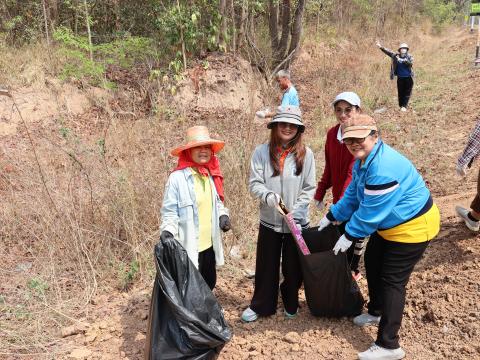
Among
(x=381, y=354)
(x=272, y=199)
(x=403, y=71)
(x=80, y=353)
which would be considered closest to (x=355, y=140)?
(x=272, y=199)

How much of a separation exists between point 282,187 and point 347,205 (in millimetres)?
451

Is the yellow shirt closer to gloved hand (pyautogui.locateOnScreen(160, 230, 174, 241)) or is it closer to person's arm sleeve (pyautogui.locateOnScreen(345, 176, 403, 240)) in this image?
gloved hand (pyautogui.locateOnScreen(160, 230, 174, 241))

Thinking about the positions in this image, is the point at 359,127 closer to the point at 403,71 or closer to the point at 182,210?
the point at 182,210

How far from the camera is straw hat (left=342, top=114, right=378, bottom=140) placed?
224 cm

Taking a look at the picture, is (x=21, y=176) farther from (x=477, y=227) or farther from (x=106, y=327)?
(x=477, y=227)

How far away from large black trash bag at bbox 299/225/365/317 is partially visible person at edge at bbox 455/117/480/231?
55.9 inches

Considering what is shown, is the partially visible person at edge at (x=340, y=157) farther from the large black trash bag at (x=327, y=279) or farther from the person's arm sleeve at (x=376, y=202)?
the person's arm sleeve at (x=376, y=202)

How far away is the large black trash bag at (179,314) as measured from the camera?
235 centimetres

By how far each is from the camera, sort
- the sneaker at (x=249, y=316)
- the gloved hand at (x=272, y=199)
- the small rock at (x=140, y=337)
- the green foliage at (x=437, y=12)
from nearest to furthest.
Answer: the gloved hand at (x=272, y=199), the small rock at (x=140, y=337), the sneaker at (x=249, y=316), the green foliage at (x=437, y=12)

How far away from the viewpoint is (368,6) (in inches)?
684

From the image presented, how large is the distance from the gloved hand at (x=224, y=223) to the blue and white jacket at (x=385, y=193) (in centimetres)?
83

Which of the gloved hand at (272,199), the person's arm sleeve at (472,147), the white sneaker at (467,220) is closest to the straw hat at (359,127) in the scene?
the gloved hand at (272,199)

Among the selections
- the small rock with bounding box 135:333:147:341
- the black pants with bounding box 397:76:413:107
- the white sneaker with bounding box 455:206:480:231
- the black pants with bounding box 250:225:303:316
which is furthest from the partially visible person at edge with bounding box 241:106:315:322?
the black pants with bounding box 397:76:413:107

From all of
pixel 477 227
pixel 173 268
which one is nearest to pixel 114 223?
pixel 173 268
